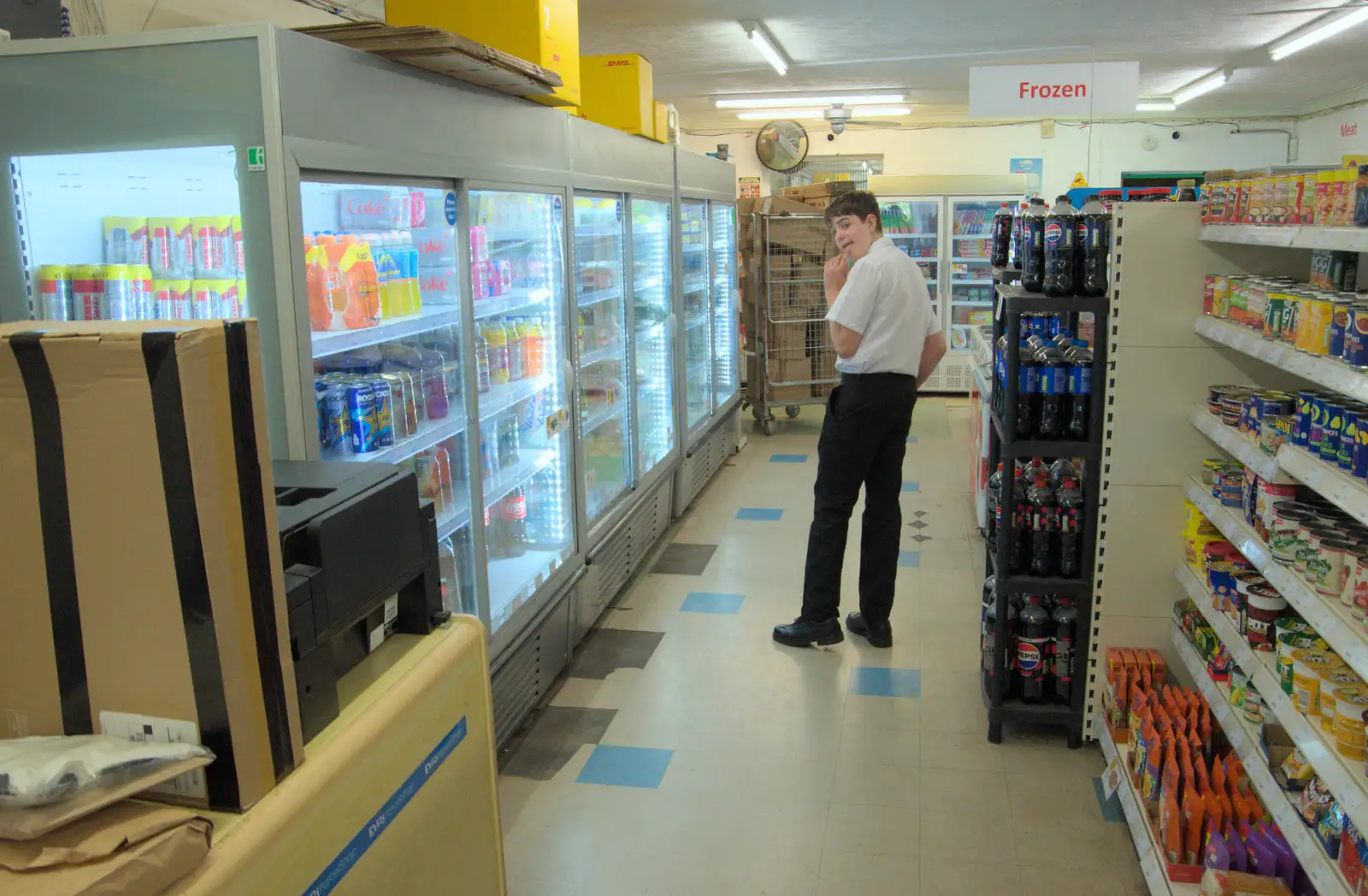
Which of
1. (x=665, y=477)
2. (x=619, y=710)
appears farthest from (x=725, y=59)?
(x=619, y=710)

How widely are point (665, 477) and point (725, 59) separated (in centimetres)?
485

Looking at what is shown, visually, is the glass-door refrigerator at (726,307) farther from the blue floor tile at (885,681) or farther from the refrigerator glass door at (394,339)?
the refrigerator glass door at (394,339)

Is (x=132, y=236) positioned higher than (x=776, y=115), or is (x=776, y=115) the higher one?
(x=776, y=115)

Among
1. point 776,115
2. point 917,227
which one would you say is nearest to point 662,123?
point 917,227

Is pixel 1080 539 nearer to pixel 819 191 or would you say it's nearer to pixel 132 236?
pixel 132 236

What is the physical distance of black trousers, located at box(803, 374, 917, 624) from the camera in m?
4.16

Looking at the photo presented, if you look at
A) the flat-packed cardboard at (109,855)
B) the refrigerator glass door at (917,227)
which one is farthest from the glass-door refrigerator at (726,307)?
the flat-packed cardboard at (109,855)

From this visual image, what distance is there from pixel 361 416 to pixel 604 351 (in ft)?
8.07

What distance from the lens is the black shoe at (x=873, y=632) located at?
4496 millimetres

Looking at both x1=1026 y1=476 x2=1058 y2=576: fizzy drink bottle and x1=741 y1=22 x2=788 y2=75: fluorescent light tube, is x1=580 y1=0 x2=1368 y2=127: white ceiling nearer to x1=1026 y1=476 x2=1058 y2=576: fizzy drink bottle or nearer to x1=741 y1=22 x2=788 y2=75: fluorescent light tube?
x1=741 y1=22 x2=788 y2=75: fluorescent light tube

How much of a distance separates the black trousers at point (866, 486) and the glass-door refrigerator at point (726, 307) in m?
3.52

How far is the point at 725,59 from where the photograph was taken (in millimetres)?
9367

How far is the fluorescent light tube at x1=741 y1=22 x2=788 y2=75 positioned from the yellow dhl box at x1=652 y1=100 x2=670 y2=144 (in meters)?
2.11

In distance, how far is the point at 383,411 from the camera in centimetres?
292
